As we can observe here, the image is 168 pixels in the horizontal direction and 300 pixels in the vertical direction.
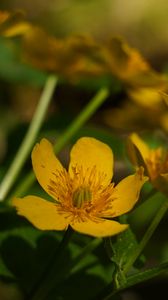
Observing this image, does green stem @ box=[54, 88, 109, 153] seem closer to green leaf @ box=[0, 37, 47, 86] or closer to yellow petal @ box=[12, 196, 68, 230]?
green leaf @ box=[0, 37, 47, 86]

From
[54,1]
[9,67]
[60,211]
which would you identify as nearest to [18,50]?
[9,67]

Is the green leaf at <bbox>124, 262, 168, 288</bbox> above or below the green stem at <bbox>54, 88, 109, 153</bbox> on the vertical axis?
below

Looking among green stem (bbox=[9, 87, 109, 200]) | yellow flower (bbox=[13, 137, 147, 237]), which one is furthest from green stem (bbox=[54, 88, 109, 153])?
yellow flower (bbox=[13, 137, 147, 237])

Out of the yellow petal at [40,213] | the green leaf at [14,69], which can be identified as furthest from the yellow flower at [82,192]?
the green leaf at [14,69]

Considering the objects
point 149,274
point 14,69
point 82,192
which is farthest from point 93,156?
point 14,69

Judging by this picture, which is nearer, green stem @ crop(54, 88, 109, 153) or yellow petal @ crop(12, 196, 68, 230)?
yellow petal @ crop(12, 196, 68, 230)

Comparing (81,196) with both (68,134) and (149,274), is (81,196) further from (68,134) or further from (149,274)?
(68,134)

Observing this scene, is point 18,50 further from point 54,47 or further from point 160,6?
point 160,6
